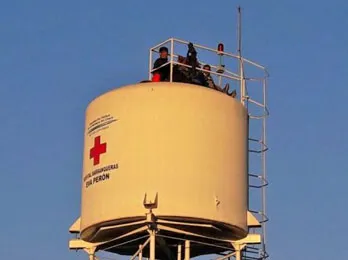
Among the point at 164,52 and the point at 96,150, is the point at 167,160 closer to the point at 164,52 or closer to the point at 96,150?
the point at 96,150

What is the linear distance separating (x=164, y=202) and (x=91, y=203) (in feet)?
6.59

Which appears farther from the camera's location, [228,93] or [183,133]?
[228,93]

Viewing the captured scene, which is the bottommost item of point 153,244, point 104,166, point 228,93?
point 153,244

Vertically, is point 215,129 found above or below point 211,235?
above

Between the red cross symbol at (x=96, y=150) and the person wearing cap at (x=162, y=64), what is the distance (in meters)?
2.38

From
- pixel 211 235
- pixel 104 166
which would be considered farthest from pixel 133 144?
pixel 211 235

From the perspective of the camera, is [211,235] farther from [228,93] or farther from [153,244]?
[228,93]

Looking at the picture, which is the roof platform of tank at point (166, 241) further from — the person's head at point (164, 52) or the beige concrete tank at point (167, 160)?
the person's head at point (164, 52)

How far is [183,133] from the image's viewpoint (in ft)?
85.1

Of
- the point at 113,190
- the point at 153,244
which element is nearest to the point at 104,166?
the point at 113,190

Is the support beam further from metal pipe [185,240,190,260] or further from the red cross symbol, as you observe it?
the red cross symbol

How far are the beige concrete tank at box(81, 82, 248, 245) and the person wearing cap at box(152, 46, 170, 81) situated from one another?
4.85 ft

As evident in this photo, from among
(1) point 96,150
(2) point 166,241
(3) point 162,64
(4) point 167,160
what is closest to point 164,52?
(3) point 162,64

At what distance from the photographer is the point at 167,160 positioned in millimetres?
25719
